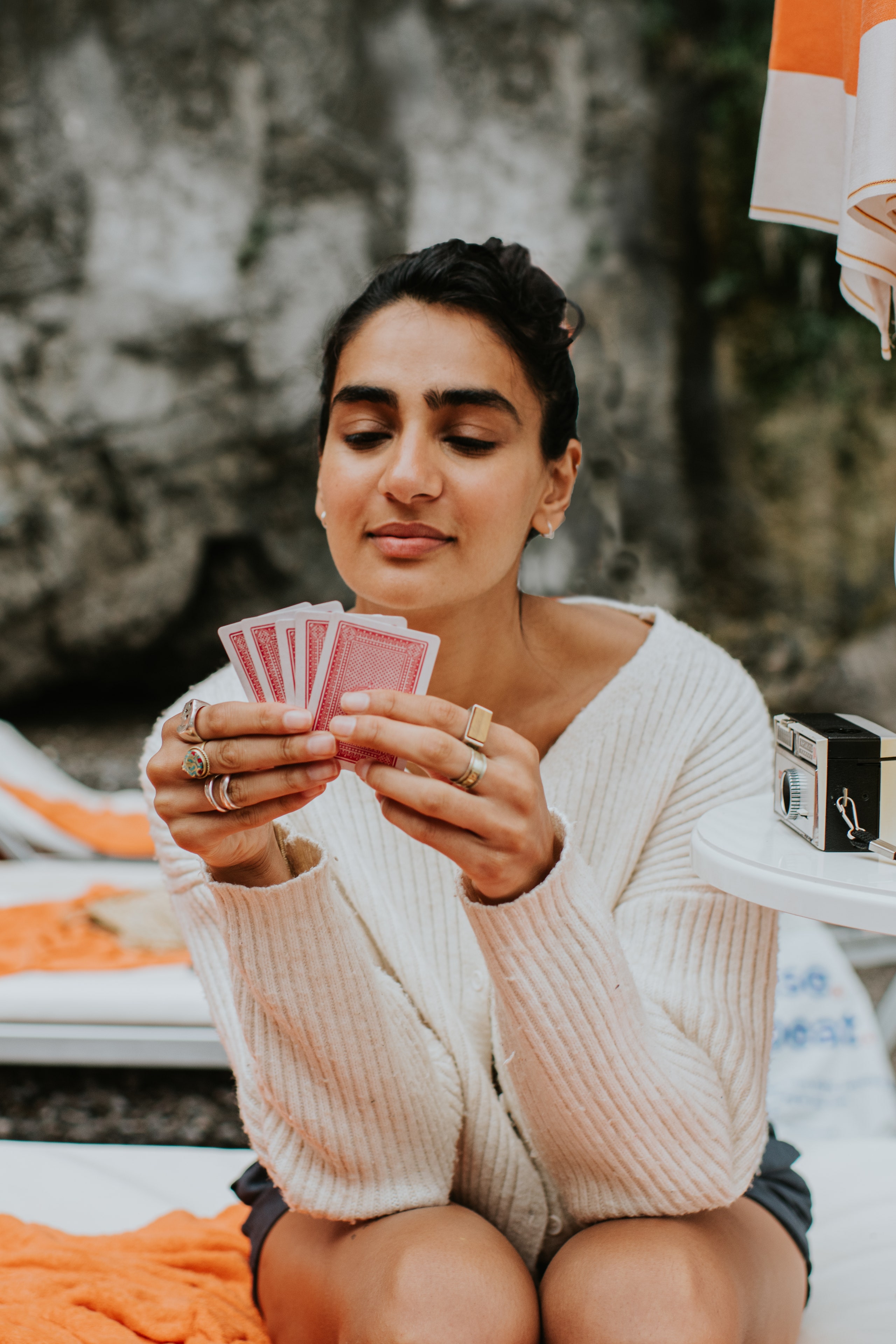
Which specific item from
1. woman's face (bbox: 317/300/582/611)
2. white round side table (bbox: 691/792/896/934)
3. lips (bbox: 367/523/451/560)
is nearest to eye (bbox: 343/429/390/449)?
woman's face (bbox: 317/300/582/611)

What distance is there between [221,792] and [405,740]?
223 millimetres

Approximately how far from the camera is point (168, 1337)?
1544mm

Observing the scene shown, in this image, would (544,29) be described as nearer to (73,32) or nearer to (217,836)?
(73,32)

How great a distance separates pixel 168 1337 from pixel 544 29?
969 cm

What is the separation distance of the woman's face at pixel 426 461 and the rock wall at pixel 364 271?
23.6 feet

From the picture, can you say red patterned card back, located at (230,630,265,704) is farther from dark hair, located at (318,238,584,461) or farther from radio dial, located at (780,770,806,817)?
radio dial, located at (780,770,806,817)

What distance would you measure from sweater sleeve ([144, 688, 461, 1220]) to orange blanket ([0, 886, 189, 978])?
2101 mm

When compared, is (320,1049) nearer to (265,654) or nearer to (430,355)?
(265,654)

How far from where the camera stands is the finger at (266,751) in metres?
1.10

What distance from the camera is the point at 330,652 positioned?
1.22 metres

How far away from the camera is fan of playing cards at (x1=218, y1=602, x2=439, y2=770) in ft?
4.00

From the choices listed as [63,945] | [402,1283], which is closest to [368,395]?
[402,1283]

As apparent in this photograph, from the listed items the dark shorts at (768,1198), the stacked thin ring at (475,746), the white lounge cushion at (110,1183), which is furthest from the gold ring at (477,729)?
the white lounge cushion at (110,1183)

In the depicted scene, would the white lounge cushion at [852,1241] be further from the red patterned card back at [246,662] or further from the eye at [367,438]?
the eye at [367,438]
